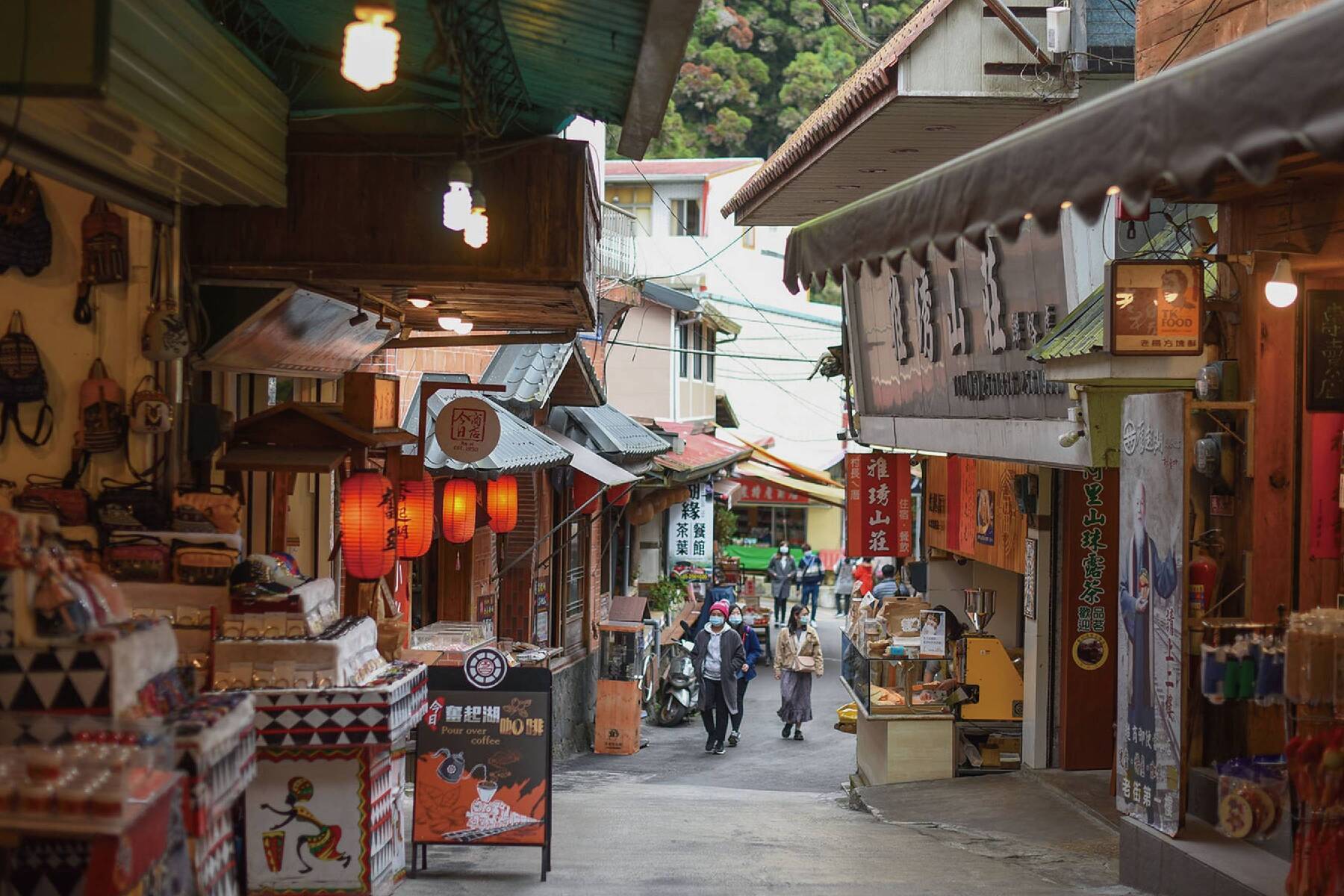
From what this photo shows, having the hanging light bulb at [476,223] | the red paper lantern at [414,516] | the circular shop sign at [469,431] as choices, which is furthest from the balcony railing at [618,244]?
the hanging light bulb at [476,223]

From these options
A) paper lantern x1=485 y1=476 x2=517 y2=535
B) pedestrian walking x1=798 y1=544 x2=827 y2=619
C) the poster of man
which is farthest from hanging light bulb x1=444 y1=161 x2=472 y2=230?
pedestrian walking x1=798 y1=544 x2=827 y2=619

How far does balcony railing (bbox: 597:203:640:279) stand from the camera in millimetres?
29391

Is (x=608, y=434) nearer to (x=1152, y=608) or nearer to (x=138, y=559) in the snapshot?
(x=1152, y=608)

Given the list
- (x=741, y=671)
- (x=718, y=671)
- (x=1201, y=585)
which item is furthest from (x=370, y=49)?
(x=741, y=671)

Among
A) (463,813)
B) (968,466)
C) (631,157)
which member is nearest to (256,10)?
(631,157)

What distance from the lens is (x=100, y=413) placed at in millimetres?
8172

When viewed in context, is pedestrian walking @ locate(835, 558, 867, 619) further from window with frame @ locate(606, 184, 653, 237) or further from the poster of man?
the poster of man

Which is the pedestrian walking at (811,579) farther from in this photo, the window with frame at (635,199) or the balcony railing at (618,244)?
the balcony railing at (618,244)

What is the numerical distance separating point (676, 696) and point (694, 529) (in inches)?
343

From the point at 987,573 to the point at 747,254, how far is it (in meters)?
27.4

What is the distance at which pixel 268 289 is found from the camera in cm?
1019

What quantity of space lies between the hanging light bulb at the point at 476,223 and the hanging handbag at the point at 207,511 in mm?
2218

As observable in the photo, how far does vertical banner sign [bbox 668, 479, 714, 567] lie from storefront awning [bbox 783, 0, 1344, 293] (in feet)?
85.9

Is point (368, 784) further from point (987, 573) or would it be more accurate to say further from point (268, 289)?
point (987, 573)
